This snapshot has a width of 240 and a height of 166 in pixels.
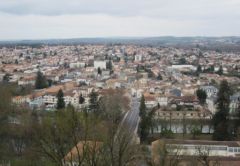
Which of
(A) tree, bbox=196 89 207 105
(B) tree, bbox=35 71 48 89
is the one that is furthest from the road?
(B) tree, bbox=35 71 48 89

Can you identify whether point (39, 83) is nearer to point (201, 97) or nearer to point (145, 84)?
point (145, 84)

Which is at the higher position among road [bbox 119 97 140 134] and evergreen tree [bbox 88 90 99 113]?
evergreen tree [bbox 88 90 99 113]

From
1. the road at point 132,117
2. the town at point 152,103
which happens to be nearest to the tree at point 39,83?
the town at point 152,103

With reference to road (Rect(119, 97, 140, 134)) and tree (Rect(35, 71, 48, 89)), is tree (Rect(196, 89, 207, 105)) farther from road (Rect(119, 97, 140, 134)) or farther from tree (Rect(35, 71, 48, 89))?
tree (Rect(35, 71, 48, 89))

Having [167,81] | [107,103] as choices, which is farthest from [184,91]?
[107,103]

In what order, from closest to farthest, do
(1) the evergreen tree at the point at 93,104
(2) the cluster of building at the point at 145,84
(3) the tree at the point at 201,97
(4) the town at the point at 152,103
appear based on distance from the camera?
(4) the town at the point at 152,103
(1) the evergreen tree at the point at 93,104
(2) the cluster of building at the point at 145,84
(3) the tree at the point at 201,97

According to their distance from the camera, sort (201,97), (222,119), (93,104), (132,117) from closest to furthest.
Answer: (222,119) → (132,117) → (93,104) → (201,97)

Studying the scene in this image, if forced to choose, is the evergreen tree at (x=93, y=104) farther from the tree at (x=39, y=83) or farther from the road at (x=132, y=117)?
the tree at (x=39, y=83)

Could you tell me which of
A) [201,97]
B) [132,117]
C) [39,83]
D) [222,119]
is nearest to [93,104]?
[132,117]
